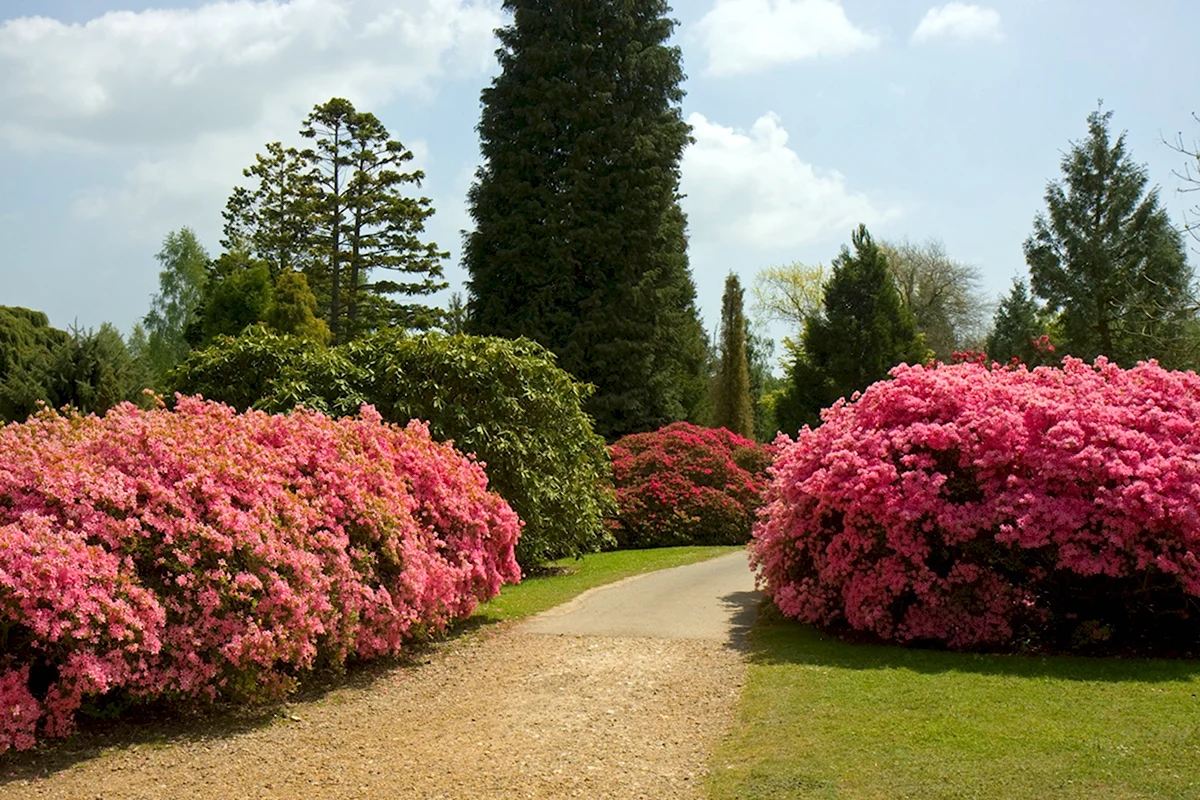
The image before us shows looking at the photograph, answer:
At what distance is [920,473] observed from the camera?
841 cm

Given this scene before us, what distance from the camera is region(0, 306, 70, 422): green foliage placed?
1812cm

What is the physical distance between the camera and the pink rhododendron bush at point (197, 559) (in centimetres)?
561

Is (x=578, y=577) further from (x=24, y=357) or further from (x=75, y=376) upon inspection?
(x=24, y=357)

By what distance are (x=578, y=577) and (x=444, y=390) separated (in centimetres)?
326

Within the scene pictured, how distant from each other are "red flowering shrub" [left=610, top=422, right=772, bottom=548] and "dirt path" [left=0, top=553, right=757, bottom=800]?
9216 millimetres

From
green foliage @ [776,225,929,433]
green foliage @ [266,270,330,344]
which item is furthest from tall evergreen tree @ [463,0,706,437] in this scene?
green foliage @ [776,225,929,433]

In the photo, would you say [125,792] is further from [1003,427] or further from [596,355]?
[596,355]

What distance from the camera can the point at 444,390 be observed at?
40.0 ft

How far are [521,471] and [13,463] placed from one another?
6.56 meters

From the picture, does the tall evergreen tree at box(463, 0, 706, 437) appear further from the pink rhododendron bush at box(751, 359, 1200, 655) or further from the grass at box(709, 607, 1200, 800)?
the grass at box(709, 607, 1200, 800)

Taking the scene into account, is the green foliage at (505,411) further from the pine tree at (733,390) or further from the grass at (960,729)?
the pine tree at (733,390)

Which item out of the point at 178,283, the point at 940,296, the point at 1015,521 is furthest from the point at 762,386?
the point at 1015,521

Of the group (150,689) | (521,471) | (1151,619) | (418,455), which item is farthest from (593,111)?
(150,689)

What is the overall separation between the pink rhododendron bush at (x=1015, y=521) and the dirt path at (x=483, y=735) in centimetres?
149
